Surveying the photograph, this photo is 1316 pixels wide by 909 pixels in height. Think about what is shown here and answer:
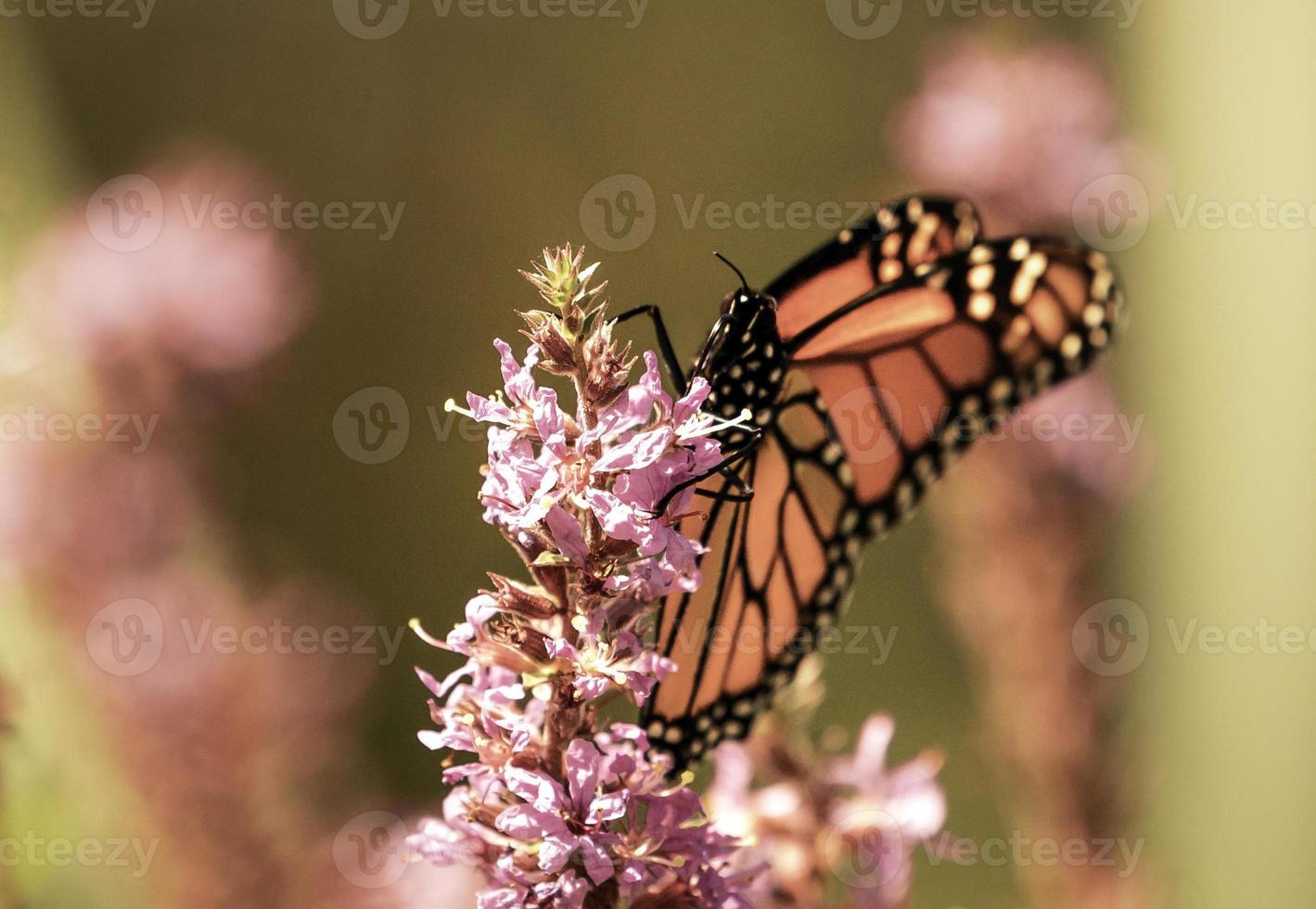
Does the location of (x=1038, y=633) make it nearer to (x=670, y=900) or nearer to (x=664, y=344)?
(x=664, y=344)

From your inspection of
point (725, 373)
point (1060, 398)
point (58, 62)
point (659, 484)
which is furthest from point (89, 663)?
point (58, 62)

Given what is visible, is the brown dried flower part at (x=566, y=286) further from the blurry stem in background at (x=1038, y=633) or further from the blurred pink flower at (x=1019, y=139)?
the blurred pink flower at (x=1019, y=139)

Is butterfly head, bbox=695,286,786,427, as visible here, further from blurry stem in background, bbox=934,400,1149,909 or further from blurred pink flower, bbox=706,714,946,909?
blurry stem in background, bbox=934,400,1149,909

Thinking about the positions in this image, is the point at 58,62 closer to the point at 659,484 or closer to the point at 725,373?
the point at 725,373

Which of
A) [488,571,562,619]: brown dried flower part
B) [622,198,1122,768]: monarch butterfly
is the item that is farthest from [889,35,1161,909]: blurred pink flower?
[488,571,562,619]: brown dried flower part

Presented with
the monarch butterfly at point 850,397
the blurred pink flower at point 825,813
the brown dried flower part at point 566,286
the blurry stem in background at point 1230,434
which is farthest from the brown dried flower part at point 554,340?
the blurry stem in background at point 1230,434

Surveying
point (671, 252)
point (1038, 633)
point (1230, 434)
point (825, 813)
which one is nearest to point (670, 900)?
point (825, 813)
